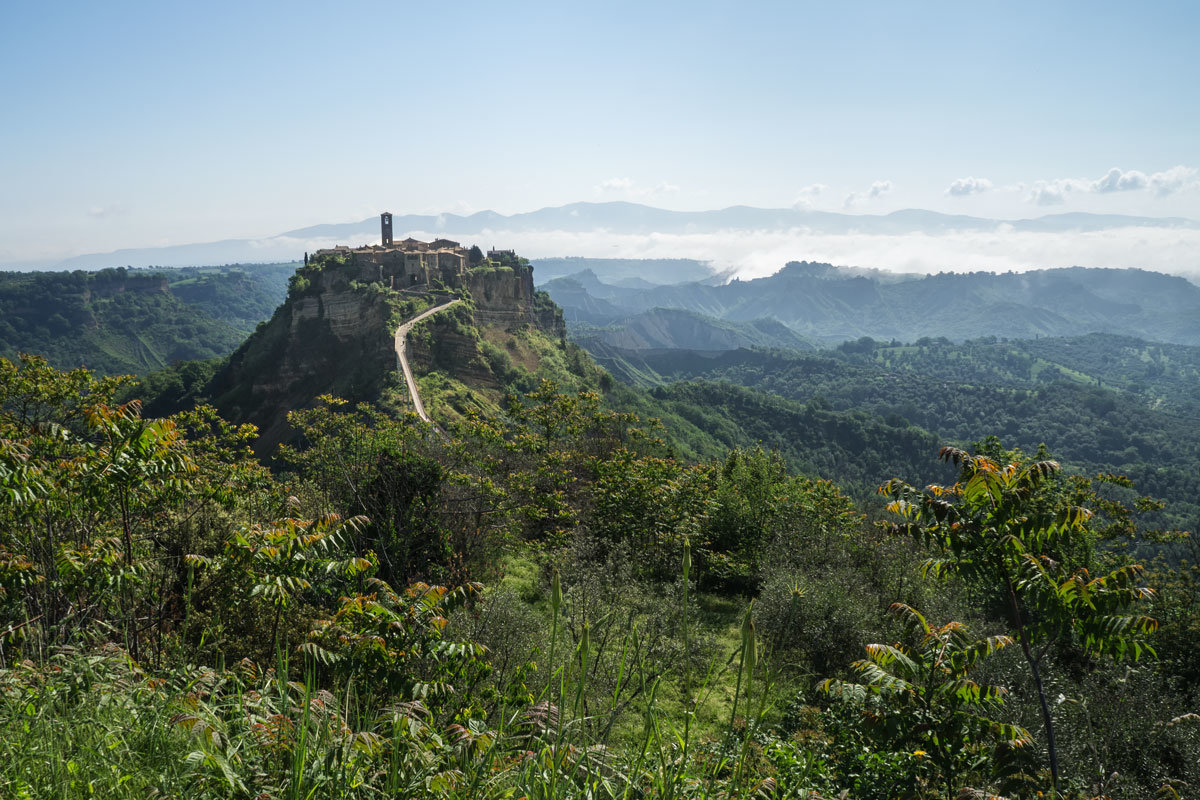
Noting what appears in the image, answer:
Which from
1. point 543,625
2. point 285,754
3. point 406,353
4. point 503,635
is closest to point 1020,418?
point 406,353

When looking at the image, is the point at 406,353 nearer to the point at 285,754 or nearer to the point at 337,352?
the point at 337,352

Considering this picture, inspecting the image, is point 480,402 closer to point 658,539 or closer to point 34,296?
point 658,539

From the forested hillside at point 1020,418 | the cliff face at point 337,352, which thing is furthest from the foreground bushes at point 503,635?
the forested hillside at point 1020,418

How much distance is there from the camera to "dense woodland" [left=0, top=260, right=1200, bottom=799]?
2.43 m

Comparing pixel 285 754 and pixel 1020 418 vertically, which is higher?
pixel 285 754

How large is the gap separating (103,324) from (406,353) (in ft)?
444

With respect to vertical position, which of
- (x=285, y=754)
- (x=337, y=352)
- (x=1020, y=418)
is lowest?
(x=1020, y=418)

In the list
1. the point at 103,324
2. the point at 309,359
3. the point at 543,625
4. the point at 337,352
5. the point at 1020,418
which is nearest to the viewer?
the point at 543,625

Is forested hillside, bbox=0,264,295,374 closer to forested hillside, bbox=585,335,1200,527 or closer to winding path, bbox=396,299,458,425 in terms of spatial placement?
winding path, bbox=396,299,458,425

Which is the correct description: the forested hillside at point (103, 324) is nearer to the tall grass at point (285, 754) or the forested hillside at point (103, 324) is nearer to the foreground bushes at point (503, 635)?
the foreground bushes at point (503, 635)

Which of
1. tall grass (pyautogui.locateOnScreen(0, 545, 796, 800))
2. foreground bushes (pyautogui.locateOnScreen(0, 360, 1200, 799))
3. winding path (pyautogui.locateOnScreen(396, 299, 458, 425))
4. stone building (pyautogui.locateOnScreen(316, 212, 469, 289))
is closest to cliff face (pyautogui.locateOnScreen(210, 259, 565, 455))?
winding path (pyautogui.locateOnScreen(396, 299, 458, 425))

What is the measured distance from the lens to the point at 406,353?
54.2 meters

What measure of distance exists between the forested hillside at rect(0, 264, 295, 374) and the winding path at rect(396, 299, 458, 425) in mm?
93053

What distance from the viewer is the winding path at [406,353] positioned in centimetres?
4687
